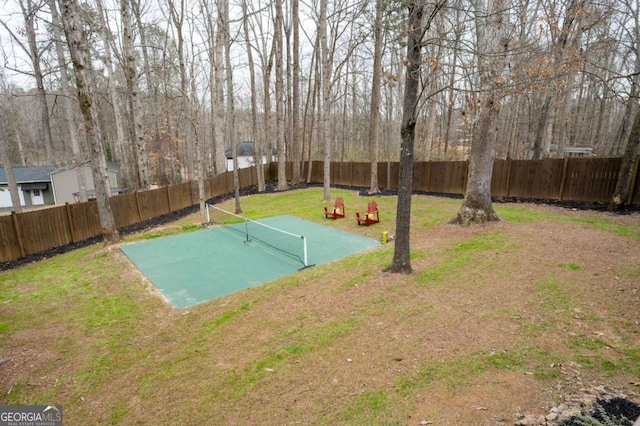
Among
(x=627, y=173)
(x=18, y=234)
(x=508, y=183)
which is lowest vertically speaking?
(x=18, y=234)

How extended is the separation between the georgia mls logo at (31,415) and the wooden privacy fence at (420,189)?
27.3 ft

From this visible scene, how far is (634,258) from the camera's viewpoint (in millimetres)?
5965

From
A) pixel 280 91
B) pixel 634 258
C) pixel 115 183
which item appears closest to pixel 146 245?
pixel 634 258

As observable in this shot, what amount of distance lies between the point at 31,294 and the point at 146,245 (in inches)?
136

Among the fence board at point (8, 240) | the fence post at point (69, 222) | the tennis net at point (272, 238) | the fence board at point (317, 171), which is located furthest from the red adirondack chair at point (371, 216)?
the fence board at point (317, 171)

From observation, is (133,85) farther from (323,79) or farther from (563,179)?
(563,179)

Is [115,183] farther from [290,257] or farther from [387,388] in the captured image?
[387,388]

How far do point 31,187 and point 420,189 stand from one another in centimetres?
3229

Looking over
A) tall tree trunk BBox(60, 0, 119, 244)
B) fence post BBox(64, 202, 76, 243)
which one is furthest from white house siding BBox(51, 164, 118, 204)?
tall tree trunk BBox(60, 0, 119, 244)

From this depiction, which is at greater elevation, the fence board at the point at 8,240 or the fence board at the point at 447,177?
the fence board at the point at 447,177

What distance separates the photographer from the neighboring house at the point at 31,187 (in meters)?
26.4

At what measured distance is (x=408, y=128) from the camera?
216 inches

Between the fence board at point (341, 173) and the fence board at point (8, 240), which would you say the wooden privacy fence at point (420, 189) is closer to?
the fence board at point (8, 240)

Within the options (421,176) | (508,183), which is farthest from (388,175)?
(508,183)
